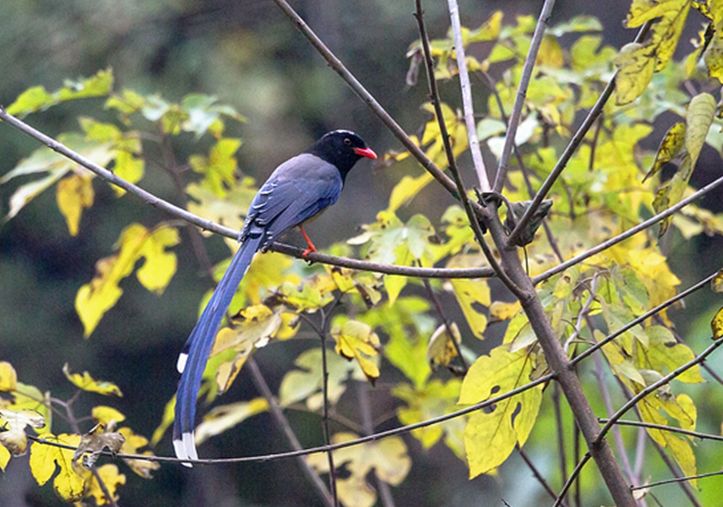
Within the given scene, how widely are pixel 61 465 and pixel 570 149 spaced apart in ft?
3.96

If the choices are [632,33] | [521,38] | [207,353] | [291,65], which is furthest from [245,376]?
[207,353]

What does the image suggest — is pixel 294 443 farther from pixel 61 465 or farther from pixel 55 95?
pixel 55 95

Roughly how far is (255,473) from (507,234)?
22.9 feet

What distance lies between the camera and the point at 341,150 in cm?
405

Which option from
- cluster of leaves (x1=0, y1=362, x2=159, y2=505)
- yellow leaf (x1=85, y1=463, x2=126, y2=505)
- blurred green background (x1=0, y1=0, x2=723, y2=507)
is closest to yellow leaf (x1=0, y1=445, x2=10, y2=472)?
cluster of leaves (x1=0, y1=362, x2=159, y2=505)

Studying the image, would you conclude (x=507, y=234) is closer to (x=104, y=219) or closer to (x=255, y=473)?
(x=104, y=219)

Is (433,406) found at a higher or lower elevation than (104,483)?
lower

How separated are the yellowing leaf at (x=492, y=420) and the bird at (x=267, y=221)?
1.80 ft

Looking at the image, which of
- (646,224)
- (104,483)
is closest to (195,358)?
(104,483)

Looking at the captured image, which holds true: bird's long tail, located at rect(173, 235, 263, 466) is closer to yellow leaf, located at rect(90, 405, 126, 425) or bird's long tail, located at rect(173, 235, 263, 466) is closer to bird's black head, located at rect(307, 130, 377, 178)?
yellow leaf, located at rect(90, 405, 126, 425)

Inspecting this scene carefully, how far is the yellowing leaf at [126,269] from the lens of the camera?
317 centimetres

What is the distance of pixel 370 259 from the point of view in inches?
99.3

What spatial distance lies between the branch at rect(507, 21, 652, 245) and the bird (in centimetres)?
62

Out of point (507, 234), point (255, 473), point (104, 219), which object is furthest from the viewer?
point (255, 473)
